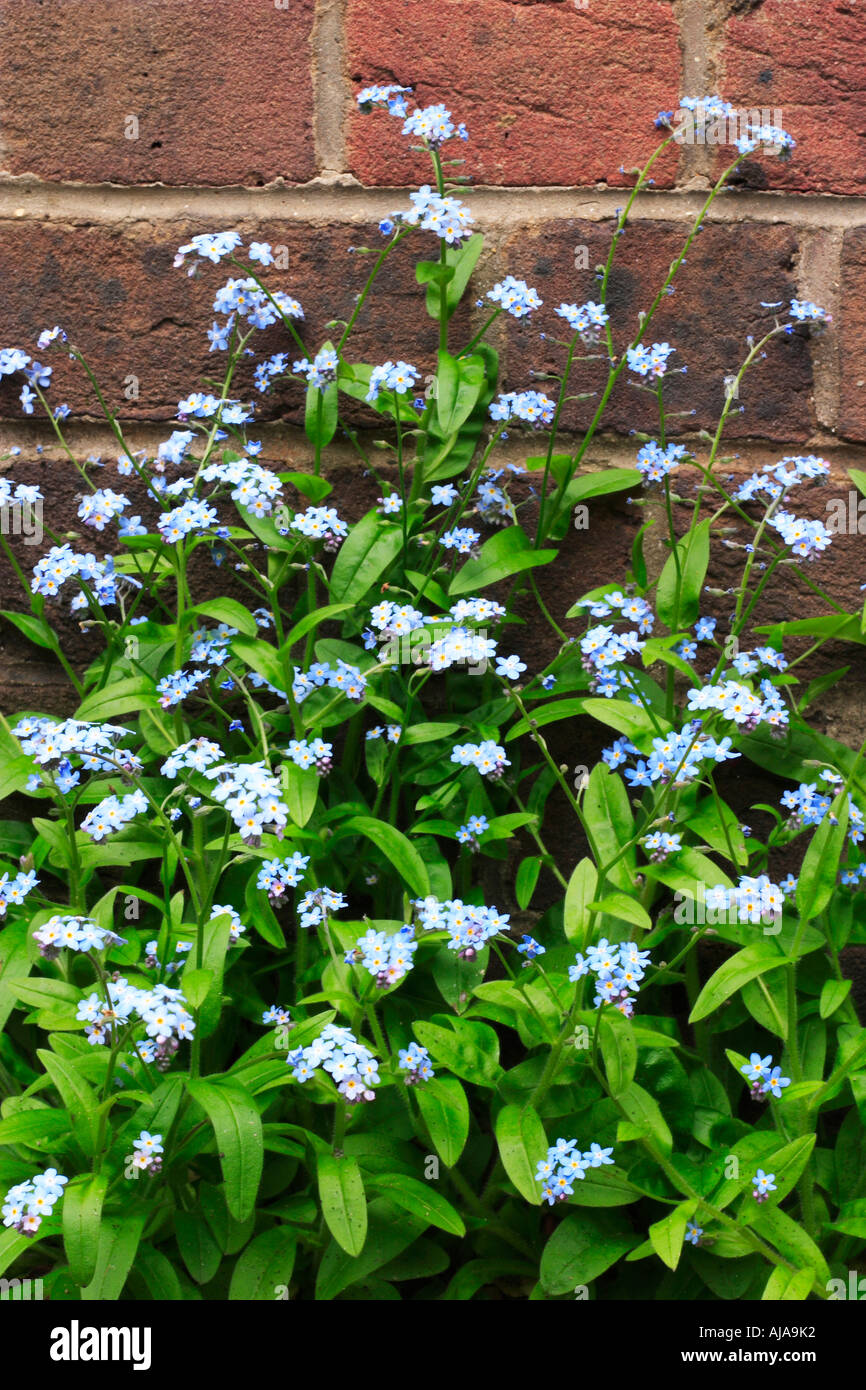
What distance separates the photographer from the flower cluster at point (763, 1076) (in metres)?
1.96

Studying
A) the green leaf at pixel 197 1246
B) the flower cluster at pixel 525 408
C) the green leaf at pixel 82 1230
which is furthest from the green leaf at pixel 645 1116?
the flower cluster at pixel 525 408

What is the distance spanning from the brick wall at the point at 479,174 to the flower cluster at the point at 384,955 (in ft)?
3.05

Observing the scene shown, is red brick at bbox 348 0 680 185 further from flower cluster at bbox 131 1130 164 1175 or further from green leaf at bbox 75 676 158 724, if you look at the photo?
flower cluster at bbox 131 1130 164 1175

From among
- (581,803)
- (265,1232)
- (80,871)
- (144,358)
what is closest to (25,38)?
(144,358)

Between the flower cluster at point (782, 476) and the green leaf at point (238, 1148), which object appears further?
the flower cluster at point (782, 476)

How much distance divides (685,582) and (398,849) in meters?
0.77

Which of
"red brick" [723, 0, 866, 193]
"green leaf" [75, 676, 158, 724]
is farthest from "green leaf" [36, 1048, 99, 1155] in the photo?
"red brick" [723, 0, 866, 193]

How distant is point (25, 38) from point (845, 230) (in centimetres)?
171

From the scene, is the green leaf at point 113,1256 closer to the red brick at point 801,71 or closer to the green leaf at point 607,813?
the green leaf at point 607,813

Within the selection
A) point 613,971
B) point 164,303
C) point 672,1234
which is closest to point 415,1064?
point 613,971

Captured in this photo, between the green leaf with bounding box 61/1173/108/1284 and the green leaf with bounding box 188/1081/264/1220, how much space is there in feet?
0.58

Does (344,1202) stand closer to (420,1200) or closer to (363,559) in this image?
(420,1200)

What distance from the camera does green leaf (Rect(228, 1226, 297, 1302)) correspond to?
1.79 m

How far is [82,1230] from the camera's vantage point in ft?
5.29
